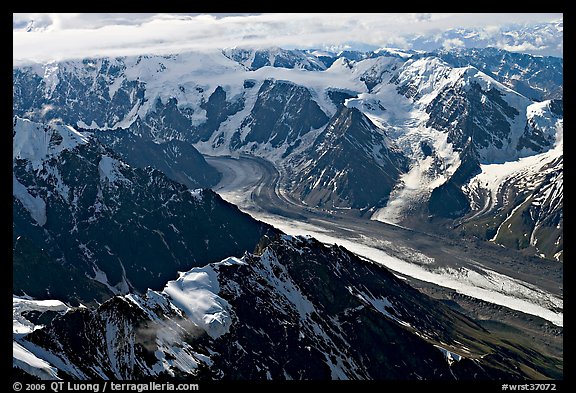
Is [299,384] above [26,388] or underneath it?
above

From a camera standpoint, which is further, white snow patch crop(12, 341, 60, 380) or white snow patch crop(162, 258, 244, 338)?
white snow patch crop(162, 258, 244, 338)

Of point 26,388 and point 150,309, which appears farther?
point 150,309

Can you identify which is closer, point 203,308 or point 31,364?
point 31,364

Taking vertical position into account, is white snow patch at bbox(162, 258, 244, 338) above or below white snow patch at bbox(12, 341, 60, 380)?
below

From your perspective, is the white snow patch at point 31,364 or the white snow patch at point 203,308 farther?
the white snow patch at point 203,308

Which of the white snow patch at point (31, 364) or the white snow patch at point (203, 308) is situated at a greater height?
the white snow patch at point (31, 364)

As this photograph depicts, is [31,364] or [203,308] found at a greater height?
[31,364]

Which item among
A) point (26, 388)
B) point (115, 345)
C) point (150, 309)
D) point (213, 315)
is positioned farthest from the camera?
point (213, 315)
